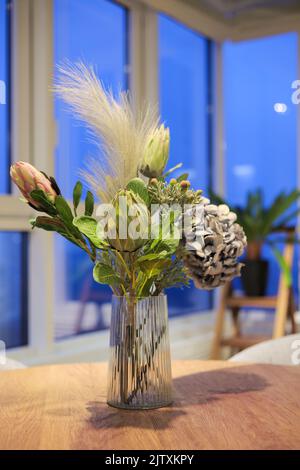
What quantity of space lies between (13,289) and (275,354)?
1.24m

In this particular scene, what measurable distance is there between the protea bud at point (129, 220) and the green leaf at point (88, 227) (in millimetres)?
40

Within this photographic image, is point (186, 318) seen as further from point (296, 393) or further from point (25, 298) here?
point (296, 393)

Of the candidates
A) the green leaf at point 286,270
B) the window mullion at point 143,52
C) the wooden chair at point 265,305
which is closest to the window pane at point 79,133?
the window mullion at point 143,52

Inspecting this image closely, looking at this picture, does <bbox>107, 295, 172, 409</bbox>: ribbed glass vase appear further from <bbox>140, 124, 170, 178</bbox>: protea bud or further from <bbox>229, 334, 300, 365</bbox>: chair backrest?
<bbox>229, 334, 300, 365</bbox>: chair backrest

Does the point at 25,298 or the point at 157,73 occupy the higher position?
the point at 157,73

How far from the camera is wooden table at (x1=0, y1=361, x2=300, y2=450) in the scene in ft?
2.48

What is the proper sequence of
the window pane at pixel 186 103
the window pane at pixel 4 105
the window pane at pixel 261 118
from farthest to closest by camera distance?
the window pane at pixel 261 118
the window pane at pixel 186 103
the window pane at pixel 4 105

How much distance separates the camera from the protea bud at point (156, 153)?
36.3 inches

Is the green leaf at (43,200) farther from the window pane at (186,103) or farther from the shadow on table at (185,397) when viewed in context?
the window pane at (186,103)

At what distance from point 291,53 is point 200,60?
0.52 meters

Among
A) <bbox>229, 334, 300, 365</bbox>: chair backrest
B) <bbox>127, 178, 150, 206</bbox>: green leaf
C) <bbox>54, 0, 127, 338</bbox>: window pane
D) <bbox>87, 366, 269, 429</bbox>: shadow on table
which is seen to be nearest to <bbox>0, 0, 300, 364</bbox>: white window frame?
<bbox>54, 0, 127, 338</bbox>: window pane

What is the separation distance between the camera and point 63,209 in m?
0.89
